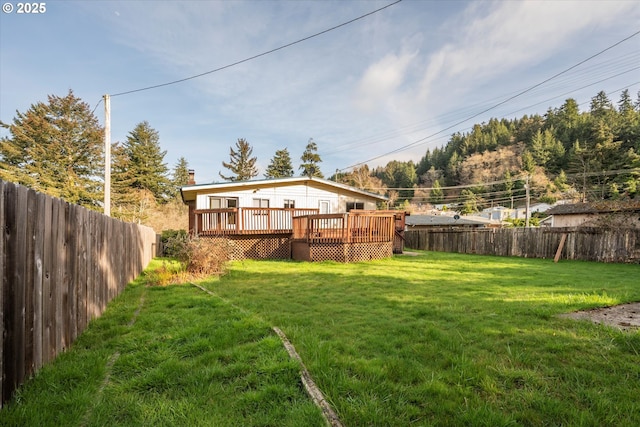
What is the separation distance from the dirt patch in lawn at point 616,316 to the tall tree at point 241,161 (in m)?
51.9

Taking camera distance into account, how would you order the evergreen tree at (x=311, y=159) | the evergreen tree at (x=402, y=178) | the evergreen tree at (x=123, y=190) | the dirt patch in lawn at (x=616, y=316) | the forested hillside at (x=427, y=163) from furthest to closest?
the evergreen tree at (x=402, y=178) → the evergreen tree at (x=311, y=159) → the evergreen tree at (x=123, y=190) → the forested hillside at (x=427, y=163) → the dirt patch in lawn at (x=616, y=316)

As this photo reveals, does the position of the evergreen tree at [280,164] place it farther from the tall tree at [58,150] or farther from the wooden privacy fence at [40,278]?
the wooden privacy fence at [40,278]

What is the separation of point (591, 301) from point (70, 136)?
35.7m

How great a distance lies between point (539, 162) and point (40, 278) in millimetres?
62426

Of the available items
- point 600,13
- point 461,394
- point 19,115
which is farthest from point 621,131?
point 19,115

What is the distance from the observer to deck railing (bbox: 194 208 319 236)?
14.0 m

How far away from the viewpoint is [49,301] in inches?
112

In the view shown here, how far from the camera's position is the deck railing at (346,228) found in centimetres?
1252

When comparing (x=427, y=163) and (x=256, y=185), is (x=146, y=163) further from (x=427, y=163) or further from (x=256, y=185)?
(x=427, y=163)

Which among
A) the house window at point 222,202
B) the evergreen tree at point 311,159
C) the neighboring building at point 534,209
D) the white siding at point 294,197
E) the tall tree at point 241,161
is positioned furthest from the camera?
the tall tree at point 241,161

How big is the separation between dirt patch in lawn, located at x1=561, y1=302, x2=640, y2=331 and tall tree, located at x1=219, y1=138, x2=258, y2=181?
170ft

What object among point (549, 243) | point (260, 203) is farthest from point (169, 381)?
point (549, 243)

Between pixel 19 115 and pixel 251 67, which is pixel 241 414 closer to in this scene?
pixel 251 67

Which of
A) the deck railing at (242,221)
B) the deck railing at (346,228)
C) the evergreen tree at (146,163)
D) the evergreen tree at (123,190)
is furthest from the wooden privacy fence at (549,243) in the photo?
the evergreen tree at (146,163)
